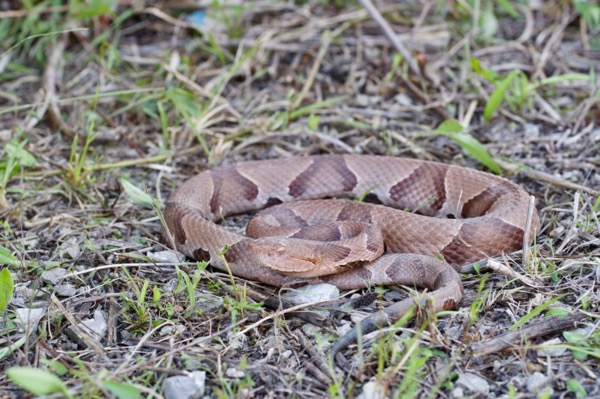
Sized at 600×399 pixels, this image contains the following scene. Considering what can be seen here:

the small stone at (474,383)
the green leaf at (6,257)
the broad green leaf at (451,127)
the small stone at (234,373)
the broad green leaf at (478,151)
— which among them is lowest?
the small stone at (474,383)

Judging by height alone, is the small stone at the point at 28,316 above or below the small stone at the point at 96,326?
above

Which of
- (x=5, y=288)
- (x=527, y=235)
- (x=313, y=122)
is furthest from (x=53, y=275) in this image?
(x=527, y=235)

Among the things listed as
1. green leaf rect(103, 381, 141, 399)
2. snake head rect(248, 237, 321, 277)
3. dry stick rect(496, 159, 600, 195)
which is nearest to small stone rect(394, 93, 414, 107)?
dry stick rect(496, 159, 600, 195)

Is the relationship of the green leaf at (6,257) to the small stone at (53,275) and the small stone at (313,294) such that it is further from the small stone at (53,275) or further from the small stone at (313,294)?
the small stone at (313,294)

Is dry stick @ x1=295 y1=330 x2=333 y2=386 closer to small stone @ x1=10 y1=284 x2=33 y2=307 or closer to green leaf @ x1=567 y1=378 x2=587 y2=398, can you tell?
green leaf @ x1=567 y1=378 x2=587 y2=398

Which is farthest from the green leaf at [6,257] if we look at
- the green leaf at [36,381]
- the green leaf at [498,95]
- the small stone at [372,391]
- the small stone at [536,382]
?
the green leaf at [498,95]

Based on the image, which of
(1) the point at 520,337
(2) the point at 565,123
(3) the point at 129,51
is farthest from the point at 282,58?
(1) the point at 520,337

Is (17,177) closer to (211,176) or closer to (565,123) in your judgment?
(211,176)
